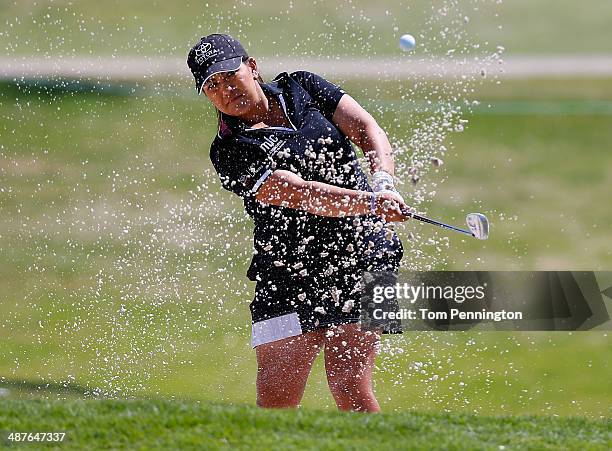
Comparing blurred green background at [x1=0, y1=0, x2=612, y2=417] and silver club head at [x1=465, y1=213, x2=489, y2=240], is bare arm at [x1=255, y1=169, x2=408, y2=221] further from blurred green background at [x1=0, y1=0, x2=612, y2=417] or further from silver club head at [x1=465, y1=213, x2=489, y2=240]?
blurred green background at [x1=0, y1=0, x2=612, y2=417]

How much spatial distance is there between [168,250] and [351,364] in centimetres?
153

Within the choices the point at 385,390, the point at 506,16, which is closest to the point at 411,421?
the point at 385,390

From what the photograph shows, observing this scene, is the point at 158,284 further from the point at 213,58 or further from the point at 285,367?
the point at 213,58

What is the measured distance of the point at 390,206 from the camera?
3369 millimetres

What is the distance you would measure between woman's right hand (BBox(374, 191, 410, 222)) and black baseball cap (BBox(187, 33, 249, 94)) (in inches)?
23.6

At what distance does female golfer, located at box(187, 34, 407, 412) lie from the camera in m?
3.47

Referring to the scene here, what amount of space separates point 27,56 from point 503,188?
11.2ft

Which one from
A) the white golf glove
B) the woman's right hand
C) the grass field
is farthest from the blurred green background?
the woman's right hand

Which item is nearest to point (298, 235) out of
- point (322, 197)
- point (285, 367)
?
point (322, 197)

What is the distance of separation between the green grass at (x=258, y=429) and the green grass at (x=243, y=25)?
317cm

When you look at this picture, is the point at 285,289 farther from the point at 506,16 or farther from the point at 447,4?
the point at 506,16

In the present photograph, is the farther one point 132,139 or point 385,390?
point 132,139

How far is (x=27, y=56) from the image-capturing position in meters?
6.75

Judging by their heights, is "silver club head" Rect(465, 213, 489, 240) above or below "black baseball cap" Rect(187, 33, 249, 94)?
below
